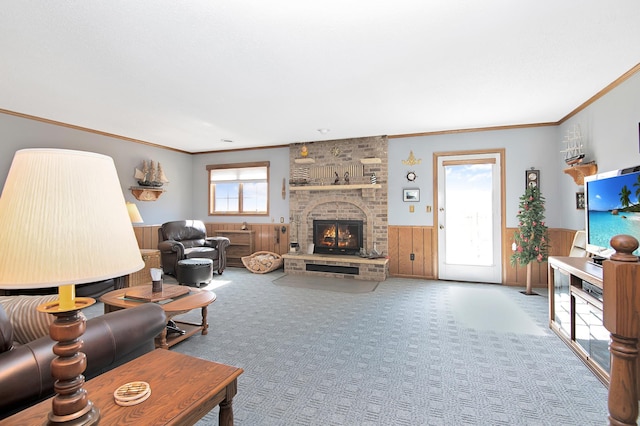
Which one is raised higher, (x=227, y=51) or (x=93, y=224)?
(x=227, y=51)

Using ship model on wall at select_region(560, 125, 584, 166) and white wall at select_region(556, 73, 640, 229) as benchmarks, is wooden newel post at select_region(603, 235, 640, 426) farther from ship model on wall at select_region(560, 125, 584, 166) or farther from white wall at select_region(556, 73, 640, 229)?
ship model on wall at select_region(560, 125, 584, 166)

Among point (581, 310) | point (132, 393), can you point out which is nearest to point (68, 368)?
point (132, 393)

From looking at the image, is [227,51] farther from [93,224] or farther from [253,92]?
[93,224]

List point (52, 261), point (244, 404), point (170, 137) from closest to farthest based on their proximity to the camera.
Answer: point (52, 261)
point (244, 404)
point (170, 137)

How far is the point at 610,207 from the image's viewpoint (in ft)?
8.79

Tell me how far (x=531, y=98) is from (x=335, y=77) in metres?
2.48

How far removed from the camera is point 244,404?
1976 millimetres

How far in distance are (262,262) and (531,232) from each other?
14.7ft

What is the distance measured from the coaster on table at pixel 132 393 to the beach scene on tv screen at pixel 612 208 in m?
3.06

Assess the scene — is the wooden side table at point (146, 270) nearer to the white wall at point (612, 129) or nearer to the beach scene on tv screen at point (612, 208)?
the beach scene on tv screen at point (612, 208)

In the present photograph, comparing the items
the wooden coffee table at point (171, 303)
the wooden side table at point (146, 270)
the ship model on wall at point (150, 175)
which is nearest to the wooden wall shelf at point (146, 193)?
the ship model on wall at point (150, 175)

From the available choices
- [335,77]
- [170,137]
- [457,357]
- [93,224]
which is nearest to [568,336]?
[457,357]

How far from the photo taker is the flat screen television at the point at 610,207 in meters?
2.38

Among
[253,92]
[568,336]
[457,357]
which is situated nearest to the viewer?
[457,357]
